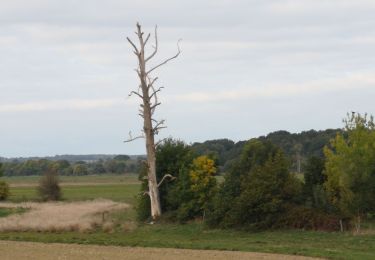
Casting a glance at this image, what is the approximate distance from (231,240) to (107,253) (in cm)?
703

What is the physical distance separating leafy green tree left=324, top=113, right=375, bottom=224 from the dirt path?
8260 millimetres

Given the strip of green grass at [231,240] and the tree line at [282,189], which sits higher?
the tree line at [282,189]

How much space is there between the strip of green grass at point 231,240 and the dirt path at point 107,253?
4.13ft

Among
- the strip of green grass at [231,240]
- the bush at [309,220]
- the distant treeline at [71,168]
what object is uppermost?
the distant treeline at [71,168]

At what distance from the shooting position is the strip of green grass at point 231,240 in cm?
2545

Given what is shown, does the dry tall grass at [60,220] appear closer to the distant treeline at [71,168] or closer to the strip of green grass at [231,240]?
the strip of green grass at [231,240]

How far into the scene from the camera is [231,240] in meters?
30.6

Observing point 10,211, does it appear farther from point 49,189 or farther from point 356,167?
point 356,167

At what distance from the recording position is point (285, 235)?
1235 inches

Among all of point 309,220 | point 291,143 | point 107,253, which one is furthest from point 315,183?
point 291,143

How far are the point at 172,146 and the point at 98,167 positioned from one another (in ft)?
411

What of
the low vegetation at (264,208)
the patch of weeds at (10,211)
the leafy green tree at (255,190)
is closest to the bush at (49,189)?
the patch of weeds at (10,211)

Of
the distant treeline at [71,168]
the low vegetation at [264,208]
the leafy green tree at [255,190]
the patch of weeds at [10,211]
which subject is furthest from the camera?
the distant treeline at [71,168]

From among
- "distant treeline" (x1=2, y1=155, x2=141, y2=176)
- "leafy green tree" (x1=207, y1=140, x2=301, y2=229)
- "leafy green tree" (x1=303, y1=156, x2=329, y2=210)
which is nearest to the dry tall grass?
"leafy green tree" (x1=207, y1=140, x2=301, y2=229)
